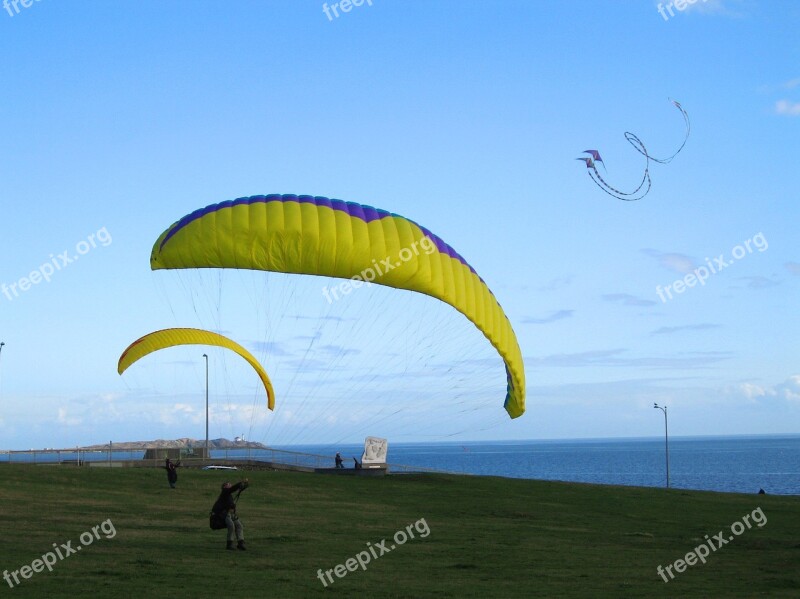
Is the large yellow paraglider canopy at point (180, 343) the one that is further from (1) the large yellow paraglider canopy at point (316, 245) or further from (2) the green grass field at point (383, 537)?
(1) the large yellow paraglider canopy at point (316, 245)

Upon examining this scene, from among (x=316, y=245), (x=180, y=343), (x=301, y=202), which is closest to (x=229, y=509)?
(x=316, y=245)

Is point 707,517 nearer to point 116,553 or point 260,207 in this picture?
point 260,207

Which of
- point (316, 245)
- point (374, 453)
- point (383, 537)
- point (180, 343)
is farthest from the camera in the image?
point (374, 453)

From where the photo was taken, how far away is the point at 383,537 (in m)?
21.0

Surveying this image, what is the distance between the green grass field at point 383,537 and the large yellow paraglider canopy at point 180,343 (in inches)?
160

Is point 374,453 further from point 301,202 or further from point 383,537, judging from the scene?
point 301,202

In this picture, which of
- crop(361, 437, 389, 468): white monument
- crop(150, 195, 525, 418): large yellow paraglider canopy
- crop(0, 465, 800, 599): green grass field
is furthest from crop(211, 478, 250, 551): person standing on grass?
crop(361, 437, 389, 468): white monument

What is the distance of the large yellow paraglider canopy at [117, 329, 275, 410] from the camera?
30812 mm

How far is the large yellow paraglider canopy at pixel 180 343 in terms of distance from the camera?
30812mm

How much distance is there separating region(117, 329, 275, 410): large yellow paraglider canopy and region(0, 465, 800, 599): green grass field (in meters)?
4.07

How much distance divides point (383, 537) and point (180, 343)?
12613mm

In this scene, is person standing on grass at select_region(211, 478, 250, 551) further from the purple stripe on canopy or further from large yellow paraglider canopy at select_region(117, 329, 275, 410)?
large yellow paraglider canopy at select_region(117, 329, 275, 410)

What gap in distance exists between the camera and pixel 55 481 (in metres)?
33.4

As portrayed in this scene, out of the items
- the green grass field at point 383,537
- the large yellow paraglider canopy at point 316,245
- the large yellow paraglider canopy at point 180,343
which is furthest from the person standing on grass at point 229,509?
the large yellow paraglider canopy at point 180,343
